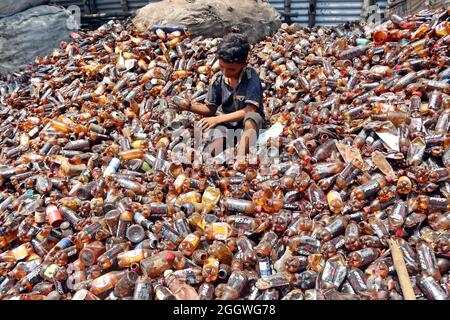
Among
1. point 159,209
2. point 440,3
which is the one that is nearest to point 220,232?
point 159,209

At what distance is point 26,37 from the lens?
34.8ft

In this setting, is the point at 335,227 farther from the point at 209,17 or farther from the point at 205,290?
the point at 209,17

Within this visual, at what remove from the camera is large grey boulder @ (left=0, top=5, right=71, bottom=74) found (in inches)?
414

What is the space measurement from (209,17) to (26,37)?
18.4 feet

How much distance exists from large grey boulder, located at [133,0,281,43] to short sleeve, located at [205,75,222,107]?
14.6 ft

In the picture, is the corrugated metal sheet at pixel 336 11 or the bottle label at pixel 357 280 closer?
the bottle label at pixel 357 280

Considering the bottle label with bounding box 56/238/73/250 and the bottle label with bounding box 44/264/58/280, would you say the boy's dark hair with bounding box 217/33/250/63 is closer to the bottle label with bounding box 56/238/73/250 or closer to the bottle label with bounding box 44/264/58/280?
the bottle label with bounding box 56/238/73/250

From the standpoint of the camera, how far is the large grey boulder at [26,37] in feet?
34.5

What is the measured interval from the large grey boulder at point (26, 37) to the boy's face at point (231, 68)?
836 cm

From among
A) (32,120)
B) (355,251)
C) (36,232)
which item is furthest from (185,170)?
(32,120)

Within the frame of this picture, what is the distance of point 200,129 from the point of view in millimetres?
4965

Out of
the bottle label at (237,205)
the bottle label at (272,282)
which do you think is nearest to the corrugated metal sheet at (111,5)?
the bottle label at (237,205)

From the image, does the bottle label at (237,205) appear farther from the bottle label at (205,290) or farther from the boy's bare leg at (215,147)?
the boy's bare leg at (215,147)

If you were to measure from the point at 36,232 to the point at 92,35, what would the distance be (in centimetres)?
789
